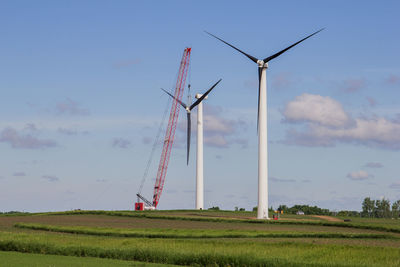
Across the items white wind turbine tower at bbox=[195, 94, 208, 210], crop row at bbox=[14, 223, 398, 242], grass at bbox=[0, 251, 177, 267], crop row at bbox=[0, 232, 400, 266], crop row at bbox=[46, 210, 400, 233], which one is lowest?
grass at bbox=[0, 251, 177, 267]

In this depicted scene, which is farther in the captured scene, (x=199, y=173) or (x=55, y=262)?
(x=199, y=173)

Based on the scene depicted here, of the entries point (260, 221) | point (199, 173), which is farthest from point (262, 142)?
point (199, 173)

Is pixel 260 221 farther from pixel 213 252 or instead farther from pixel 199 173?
pixel 213 252

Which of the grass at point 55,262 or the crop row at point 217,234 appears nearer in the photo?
the grass at point 55,262

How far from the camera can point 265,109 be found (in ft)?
309

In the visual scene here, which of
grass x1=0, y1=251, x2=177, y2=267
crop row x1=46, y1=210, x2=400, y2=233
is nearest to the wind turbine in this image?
crop row x1=46, y1=210, x2=400, y2=233

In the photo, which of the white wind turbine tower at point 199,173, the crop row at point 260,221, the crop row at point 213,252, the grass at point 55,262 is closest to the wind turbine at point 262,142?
the crop row at point 260,221

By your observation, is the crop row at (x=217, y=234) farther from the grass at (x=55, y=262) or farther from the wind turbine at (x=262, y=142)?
the wind turbine at (x=262, y=142)

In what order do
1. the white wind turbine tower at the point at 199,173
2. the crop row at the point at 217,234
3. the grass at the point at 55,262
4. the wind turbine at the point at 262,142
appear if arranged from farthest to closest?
the white wind turbine tower at the point at 199,173
the wind turbine at the point at 262,142
the crop row at the point at 217,234
the grass at the point at 55,262

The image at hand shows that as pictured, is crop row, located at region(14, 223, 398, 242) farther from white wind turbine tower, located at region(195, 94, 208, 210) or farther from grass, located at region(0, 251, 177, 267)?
white wind turbine tower, located at region(195, 94, 208, 210)

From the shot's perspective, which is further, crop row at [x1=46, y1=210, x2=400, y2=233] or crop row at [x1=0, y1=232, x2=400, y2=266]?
crop row at [x1=46, y1=210, x2=400, y2=233]

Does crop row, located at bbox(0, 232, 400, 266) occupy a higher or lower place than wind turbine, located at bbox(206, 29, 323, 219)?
lower

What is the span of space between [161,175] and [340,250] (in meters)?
143

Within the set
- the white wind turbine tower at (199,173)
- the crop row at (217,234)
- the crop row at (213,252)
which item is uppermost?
the white wind turbine tower at (199,173)
